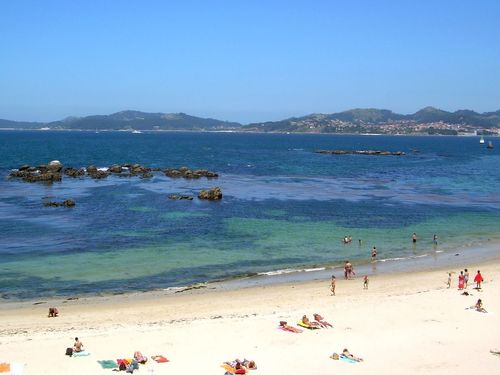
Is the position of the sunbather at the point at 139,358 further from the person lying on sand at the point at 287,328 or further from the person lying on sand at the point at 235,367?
the person lying on sand at the point at 287,328

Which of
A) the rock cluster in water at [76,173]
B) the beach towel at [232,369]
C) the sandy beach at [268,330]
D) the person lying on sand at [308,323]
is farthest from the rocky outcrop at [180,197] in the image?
the beach towel at [232,369]

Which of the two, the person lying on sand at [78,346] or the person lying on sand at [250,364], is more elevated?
the person lying on sand at [78,346]

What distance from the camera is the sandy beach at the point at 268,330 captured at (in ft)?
63.1

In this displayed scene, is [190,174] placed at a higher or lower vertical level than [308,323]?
higher

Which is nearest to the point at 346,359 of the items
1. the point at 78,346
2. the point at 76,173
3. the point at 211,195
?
the point at 78,346

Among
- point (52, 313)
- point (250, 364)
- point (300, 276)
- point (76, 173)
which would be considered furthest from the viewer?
point (76, 173)

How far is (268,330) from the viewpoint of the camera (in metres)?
22.5

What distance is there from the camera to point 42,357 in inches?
768

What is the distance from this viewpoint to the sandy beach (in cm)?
1923

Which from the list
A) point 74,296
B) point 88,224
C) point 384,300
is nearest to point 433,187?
point 88,224

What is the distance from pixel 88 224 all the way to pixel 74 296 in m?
19.2

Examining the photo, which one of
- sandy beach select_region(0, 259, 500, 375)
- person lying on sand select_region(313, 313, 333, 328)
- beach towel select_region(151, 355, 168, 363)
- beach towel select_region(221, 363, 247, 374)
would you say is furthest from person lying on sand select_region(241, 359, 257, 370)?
person lying on sand select_region(313, 313, 333, 328)

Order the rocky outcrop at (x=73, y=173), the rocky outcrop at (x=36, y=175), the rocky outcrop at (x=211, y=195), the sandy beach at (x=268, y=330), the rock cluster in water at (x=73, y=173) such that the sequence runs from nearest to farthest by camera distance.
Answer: the sandy beach at (x=268, y=330) → the rocky outcrop at (x=211, y=195) → the rocky outcrop at (x=36, y=175) → the rock cluster in water at (x=73, y=173) → the rocky outcrop at (x=73, y=173)

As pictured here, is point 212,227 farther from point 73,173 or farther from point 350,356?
point 73,173
